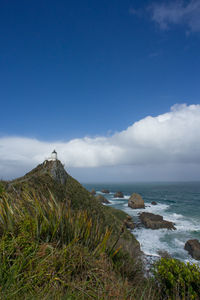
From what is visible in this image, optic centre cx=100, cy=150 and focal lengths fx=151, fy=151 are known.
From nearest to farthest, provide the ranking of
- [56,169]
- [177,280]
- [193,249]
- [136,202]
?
1. [177,280]
2. [56,169]
3. [193,249]
4. [136,202]

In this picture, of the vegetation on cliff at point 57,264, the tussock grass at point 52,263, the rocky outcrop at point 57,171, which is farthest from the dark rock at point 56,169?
the tussock grass at point 52,263

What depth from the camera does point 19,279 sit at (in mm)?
2850

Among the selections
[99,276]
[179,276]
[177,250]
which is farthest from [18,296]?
Result: [177,250]

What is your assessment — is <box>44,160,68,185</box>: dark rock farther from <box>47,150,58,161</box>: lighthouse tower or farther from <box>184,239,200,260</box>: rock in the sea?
<box>184,239,200,260</box>: rock in the sea

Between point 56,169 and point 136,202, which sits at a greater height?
point 56,169

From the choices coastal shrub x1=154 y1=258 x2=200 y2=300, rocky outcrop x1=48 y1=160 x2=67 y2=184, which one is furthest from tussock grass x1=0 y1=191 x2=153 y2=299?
rocky outcrop x1=48 y1=160 x2=67 y2=184

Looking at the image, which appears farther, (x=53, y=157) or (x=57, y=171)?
(x=53, y=157)

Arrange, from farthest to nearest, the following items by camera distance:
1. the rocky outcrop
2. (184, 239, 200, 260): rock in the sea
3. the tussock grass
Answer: (184, 239, 200, 260): rock in the sea, the rocky outcrop, the tussock grass

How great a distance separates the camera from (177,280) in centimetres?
434

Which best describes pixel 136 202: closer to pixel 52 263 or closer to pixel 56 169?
pixel 56 169

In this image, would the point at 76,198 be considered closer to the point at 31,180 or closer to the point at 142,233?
the point at 31,180

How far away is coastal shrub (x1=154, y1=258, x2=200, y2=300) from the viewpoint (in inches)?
166

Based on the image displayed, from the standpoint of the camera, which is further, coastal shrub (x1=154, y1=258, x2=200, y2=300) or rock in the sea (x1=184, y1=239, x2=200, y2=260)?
rock in the sea (x1=184, y1=239, x2=200, y2=260)

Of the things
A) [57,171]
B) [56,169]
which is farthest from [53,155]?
[57,171]
